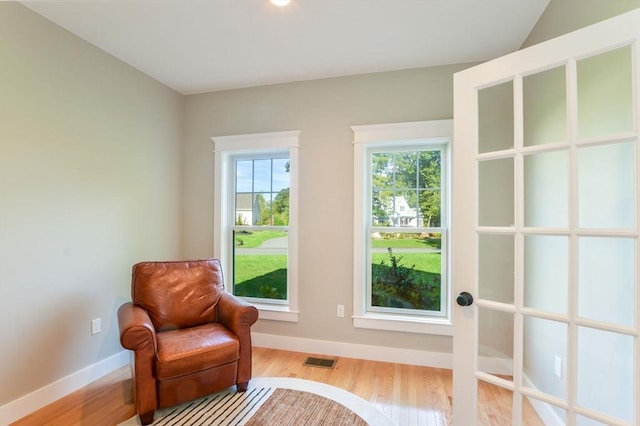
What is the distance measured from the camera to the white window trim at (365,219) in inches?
107

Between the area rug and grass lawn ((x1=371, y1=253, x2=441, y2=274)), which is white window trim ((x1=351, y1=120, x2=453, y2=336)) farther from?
the area rug

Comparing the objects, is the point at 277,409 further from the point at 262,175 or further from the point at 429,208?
the point at 262,175

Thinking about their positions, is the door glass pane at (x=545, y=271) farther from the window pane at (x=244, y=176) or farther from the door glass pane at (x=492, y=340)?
the window pane at (x=244, y=176)

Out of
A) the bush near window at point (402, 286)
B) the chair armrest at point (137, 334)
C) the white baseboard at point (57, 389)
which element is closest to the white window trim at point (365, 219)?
the bush near window at point (402, 286)

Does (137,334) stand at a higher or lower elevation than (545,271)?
lower

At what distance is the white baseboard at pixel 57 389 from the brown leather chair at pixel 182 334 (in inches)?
24.6

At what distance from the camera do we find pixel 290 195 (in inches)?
121

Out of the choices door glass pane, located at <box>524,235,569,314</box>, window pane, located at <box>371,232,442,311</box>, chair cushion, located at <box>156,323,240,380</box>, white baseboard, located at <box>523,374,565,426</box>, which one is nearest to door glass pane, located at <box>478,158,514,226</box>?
door glass pane, located at <box>524,235,569,314</box>

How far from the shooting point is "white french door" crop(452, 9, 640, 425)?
3.90 ft

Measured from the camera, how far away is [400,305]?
9.61 ft

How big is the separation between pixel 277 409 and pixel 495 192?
191 centimetres

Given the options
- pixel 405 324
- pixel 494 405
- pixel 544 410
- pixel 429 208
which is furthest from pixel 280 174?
pixel 544 410

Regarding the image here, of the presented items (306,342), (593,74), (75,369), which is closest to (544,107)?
(593,74)

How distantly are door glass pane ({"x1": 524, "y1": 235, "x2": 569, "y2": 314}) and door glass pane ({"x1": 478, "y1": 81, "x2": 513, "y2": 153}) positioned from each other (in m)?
0.48
